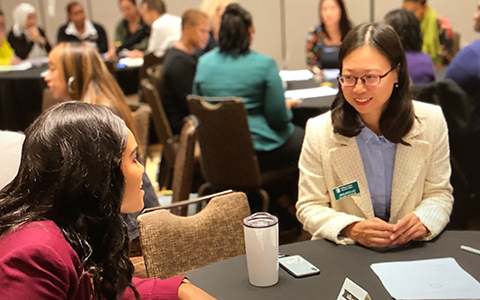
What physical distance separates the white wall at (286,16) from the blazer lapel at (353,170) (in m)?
5.00

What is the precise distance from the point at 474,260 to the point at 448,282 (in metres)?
0.17

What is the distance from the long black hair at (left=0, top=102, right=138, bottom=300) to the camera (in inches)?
41.4

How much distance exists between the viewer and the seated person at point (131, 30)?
7.30 meters

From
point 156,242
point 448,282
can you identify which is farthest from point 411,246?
point 156,242

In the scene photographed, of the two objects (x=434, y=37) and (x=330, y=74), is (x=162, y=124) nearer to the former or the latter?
(x=330, y=74)

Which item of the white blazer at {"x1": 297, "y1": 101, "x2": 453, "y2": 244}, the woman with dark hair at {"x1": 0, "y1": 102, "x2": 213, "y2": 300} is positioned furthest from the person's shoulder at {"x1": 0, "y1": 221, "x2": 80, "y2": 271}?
the white blazer at {"x1": 297, "y1": 101, "x2": 453, "y2": 244}

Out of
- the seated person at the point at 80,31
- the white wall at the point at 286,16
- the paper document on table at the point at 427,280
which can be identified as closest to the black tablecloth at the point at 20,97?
the seated person at the point at 80,31

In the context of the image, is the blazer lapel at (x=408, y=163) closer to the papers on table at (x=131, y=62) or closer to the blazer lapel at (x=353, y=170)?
the blazer lapel at (x=353, y=170)

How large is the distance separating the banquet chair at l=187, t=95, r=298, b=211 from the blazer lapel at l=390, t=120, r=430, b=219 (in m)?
1.27

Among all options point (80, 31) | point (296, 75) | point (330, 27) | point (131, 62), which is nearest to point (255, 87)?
point (296, 75)

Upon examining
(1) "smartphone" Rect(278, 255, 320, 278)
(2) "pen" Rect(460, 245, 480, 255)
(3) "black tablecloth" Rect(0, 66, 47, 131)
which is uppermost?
(1) "smartphone" Rect(278, 255, 320, 278)

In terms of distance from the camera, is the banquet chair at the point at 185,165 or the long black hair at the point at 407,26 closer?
the banquet chair at the point at 185,165

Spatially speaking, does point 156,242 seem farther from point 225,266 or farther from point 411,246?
point 411,246

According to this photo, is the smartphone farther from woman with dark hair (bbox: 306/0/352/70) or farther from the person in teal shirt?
woman with dark hair (bbox: 306/0/352/70)
